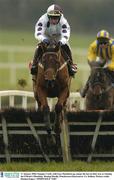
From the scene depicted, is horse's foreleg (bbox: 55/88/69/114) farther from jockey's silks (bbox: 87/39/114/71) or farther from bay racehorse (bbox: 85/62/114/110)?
jockey's silks (bbox: 87/39/114/71)

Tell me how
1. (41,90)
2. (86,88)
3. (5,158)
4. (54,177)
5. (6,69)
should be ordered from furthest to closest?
1. (6,69)
2. (86,88)
3. (41,90)
4. (5,158)
5. (54,177)

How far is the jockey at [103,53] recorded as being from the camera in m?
10.8

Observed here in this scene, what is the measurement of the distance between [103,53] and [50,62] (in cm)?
300

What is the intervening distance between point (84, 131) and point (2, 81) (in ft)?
43.8

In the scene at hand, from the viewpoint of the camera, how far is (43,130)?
25.8 ft

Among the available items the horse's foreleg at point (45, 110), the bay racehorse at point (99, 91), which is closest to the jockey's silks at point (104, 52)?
the bay racehorse at point (99, 91)

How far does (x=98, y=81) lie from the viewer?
10.4 meters

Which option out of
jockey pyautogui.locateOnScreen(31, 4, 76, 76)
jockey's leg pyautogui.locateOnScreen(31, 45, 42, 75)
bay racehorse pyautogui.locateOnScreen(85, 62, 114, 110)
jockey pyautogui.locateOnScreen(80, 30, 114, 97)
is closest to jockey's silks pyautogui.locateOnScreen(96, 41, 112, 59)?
jockey pyautogui.locateOnScreen(80, 30, 114, 97)

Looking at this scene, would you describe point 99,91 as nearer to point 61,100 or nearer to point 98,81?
point 98,81

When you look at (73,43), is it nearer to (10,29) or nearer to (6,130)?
(10,29)

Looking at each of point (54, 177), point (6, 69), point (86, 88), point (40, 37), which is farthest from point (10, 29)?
point (54, 177)

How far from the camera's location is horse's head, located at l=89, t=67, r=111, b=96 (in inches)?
410

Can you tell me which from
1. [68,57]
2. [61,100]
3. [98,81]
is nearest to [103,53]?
[98,81]

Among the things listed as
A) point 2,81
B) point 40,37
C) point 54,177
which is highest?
point 40,37
